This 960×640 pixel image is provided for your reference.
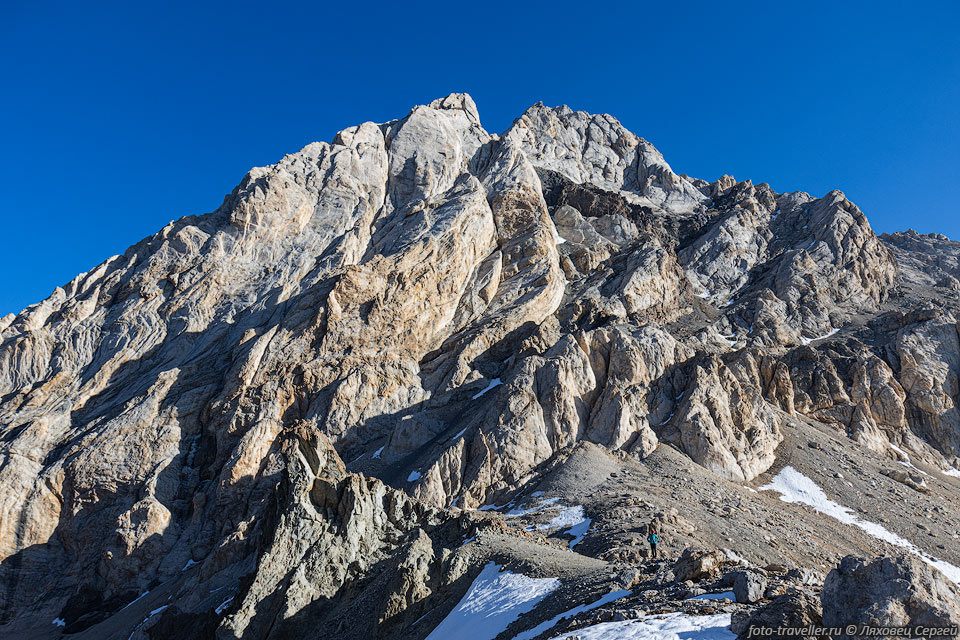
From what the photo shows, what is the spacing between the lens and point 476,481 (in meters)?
51.0

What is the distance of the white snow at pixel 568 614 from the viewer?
19.3 meters

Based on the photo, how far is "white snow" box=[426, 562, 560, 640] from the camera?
22.3 meters

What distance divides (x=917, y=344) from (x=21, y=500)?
10003 cm

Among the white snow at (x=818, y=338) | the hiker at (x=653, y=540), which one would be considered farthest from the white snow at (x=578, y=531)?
the white snow at (x=818, y=338)

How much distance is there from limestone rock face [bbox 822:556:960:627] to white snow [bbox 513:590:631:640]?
7.80 meters

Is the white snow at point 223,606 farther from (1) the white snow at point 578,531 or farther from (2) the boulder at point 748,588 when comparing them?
(2) the boulder at point 748,588

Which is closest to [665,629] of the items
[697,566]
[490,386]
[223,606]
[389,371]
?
[697,566]

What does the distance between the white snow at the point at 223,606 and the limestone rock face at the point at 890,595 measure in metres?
34.1

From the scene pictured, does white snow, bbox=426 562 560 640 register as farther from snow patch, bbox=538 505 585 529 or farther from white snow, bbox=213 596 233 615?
white snow, bbox=213 596 233 615

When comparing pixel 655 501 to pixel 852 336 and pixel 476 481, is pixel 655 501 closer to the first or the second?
pixel 476 481

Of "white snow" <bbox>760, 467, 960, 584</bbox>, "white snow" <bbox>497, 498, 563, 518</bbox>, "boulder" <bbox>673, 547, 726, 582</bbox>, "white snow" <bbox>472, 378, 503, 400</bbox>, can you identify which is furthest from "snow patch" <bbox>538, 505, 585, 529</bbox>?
"white snow" <bbox>472, 378, 503, 400</bbox>

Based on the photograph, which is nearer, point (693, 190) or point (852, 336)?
point (852, 336)

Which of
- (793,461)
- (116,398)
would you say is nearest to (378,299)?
(116,398)

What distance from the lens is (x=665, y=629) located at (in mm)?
15148
